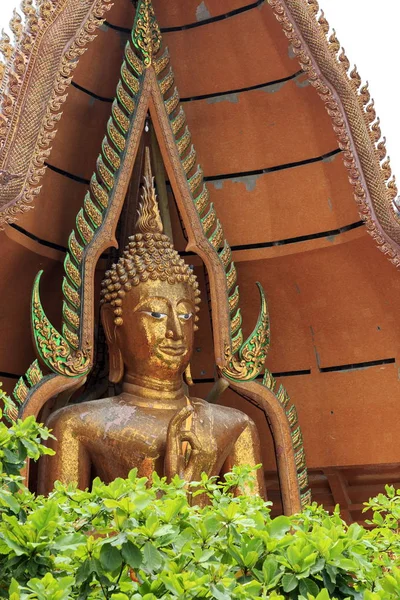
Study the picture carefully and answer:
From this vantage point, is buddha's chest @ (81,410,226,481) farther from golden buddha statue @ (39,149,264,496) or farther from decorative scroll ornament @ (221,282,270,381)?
decorative scroll ornament @ (221,282,270,381)

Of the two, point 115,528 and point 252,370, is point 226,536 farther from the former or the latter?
point 252,370

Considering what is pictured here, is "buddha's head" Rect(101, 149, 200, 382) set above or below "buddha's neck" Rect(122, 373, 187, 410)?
above

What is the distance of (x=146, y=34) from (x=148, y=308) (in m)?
1.25

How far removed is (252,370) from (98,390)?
0.68 m

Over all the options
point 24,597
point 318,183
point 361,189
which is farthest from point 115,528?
point 318,183

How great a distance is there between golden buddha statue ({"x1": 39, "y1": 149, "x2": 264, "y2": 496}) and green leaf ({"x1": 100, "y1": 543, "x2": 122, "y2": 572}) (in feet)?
6.33

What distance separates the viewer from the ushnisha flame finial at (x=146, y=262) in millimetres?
4203

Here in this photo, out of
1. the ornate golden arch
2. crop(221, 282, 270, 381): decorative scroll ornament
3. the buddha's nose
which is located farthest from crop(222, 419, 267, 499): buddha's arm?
the buddha's nose

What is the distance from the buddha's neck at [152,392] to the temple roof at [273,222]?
1.85 ft

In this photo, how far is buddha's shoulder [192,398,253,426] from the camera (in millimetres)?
4184

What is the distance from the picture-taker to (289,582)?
77.5 inches

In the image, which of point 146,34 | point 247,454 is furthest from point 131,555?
point 146,34

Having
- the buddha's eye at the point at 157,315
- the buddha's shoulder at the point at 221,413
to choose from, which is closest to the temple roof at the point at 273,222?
the buddha's shoulder at the point at 221,413

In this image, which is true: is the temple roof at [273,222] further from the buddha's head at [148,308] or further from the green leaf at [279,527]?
the green leaf at [279,527]
